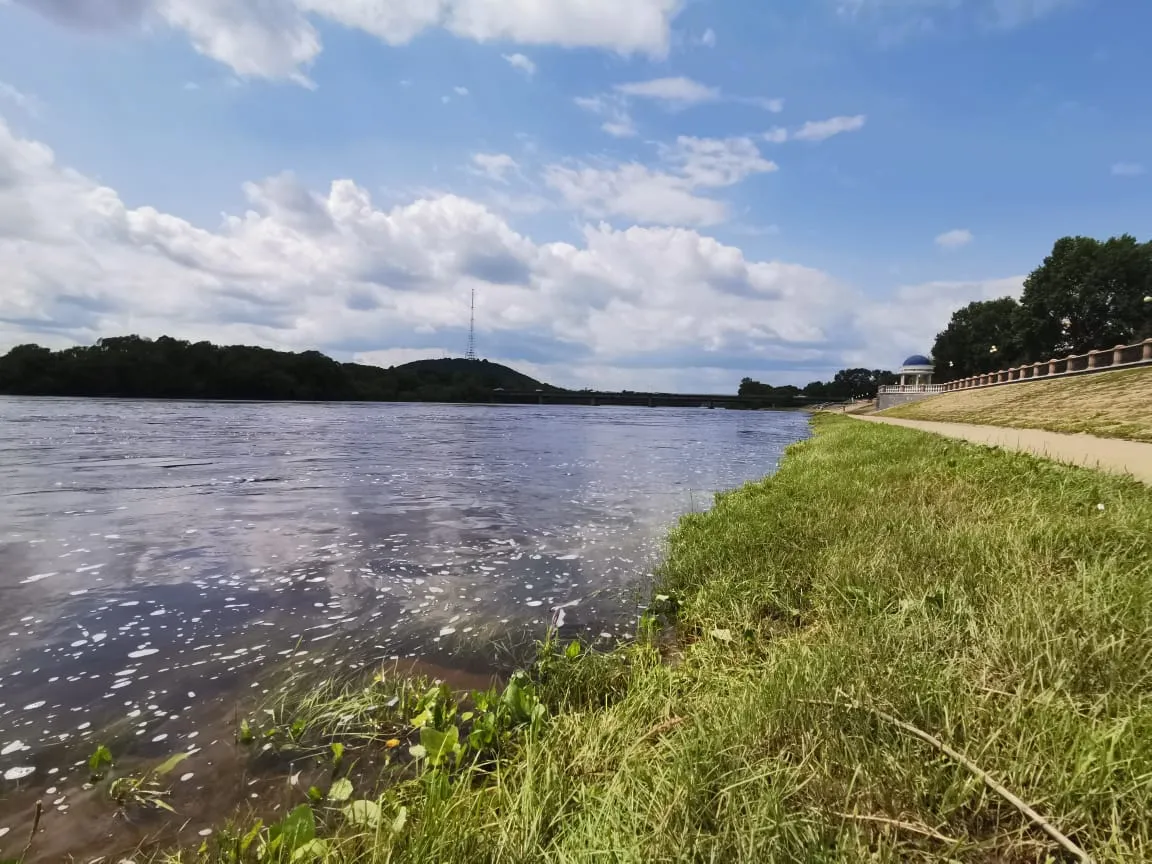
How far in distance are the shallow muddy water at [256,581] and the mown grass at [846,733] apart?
1352 mm

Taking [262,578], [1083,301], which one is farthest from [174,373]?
[1083,301]

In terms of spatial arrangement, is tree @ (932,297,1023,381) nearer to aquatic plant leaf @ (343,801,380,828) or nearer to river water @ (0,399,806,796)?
river water @ (0,399,806,796)

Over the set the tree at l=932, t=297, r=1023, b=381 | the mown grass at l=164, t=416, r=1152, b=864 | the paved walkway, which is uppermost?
the tree at l=932, t=297, r=1023, b=381

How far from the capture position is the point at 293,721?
4605 mm

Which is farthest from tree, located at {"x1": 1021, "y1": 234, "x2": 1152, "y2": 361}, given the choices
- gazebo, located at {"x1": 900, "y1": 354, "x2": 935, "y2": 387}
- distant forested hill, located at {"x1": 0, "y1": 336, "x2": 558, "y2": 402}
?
distant forested hill, located at {"x1": 0, "y1": 336, "x2": 558, "y2": 402}

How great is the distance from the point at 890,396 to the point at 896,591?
101 metres

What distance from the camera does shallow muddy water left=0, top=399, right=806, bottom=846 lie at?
4.96 m

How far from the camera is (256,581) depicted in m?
8.02

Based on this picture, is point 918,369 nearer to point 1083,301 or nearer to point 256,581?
point 1083,301

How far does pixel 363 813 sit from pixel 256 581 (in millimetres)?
5737

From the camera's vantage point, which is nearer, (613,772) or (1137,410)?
(613,772)

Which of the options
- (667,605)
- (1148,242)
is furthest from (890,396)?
(667,605)

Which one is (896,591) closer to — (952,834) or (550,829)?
(952,834)

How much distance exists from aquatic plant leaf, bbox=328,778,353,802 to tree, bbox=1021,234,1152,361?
107 metres
